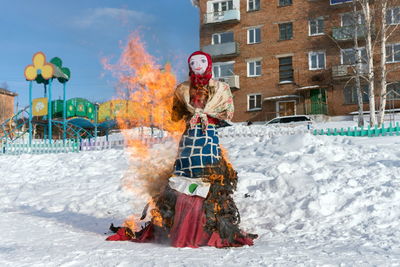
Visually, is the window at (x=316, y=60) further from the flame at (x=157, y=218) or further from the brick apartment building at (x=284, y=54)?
the flame at (x=157, y=218)

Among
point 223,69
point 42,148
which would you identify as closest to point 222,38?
point 223,69

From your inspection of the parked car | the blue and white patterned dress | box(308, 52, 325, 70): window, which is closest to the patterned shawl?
the blue and white patterned dress

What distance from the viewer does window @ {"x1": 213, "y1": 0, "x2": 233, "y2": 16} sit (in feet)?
95.4

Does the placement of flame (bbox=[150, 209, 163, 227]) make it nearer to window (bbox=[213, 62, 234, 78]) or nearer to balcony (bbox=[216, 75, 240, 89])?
balcony (bbox=[216, 75, 240, 89])

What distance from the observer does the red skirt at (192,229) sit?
4.02 metres

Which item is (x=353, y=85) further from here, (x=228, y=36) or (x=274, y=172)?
(x=274, y=172)

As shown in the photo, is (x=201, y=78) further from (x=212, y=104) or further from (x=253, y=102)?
(x=253, y=102)

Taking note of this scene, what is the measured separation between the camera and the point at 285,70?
27.3 m

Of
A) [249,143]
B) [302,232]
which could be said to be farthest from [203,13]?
[302,232]

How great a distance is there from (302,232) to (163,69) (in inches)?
111

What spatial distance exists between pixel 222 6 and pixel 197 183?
2747 cm

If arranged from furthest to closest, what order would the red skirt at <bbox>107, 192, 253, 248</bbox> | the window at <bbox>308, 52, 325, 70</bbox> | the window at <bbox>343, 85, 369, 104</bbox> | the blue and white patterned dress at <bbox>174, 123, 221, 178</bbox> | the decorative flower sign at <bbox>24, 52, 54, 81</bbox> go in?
the window at <bbox>308, 52, 325, 70</bbox> < the window at <bbox>343, 85, 369, 104</bbox> < the decorative flower sign at <bbox>24, 52, 54, 81</bbox> < the blue and white patterned dress at <bbox>174, 123, 221, 178</bbox> < the red skirt at <bbox>107, 192, 253, 248</bbox>

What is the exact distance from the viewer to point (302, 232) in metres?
4.50

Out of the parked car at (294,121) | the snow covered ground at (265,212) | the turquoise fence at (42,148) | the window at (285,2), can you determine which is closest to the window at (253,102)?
the parked car at (294,121)
